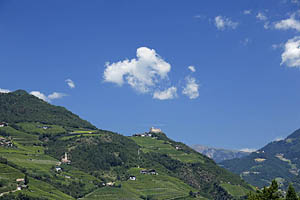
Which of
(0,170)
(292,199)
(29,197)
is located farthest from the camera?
(0,170)

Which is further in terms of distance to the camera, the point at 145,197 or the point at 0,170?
the point at 145,197

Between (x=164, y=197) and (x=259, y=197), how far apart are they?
123 meters

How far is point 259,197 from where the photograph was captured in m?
79.8

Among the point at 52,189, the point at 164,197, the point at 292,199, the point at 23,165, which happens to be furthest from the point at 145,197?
the point at 292,199

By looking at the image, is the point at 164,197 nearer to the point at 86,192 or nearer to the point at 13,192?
the point at 86,192

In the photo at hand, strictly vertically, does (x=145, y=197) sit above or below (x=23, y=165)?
below

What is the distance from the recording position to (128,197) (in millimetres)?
192250

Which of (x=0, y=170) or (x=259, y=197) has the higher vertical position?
(x=0, y=170)

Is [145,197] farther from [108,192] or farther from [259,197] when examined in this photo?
[259,197]

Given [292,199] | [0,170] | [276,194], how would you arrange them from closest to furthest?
[276,194] < [292,199] < [0,170]

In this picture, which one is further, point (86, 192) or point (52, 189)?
point (86, 192)

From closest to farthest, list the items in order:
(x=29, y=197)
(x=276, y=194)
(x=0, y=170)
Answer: (x=276, y=194)
(x=29, y=197)
(x=0, y=170)

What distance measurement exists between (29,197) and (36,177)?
114 ft

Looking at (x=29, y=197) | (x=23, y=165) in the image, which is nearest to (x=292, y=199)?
(x=29, y=197)
